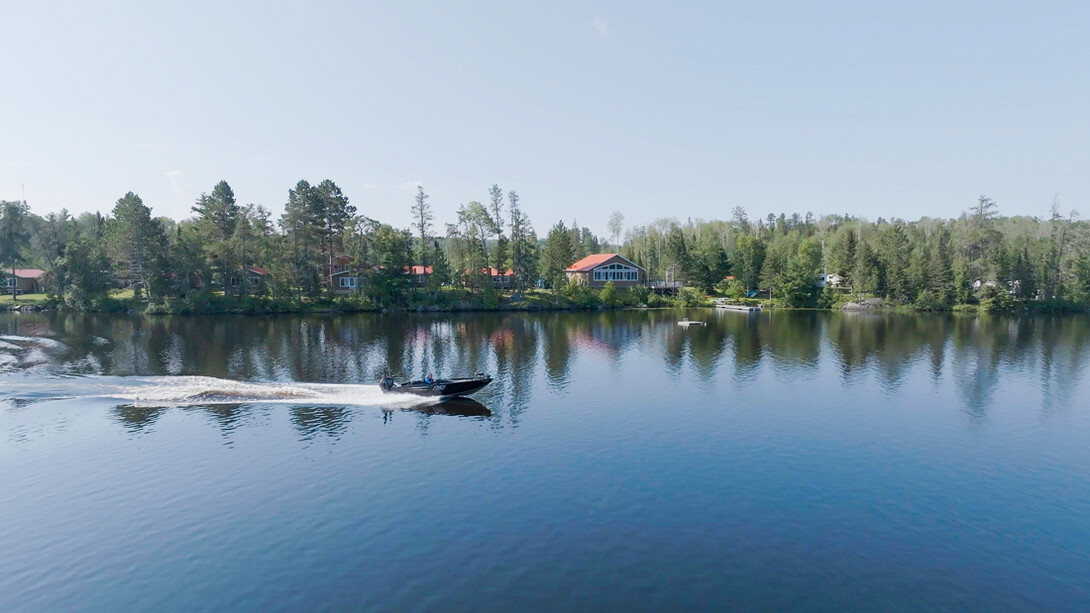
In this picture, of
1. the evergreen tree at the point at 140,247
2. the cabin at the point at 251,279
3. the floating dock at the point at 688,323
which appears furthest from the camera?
the cabin at the point at 251,279

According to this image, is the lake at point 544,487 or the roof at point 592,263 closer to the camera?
the lake at point 544,487

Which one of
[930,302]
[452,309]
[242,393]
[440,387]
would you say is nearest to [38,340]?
[242,393]

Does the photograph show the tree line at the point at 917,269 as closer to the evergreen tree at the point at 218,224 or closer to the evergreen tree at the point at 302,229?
the evergreen tree at the point at 302,229

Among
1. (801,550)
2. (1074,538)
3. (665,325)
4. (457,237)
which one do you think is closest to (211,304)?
(457,237)

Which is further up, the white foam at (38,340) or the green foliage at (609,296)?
the green foliage at (609,296)

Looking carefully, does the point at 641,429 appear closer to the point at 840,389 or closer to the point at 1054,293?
the point at 840,389

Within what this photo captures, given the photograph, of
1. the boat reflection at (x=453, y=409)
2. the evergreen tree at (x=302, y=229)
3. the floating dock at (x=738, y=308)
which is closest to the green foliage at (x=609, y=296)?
the floating dock at (x=738, y=308)

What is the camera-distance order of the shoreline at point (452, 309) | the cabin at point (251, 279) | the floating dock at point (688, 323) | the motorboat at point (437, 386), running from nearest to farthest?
the motorboat at point (437, 386), the floating dock at point (688, 323), the shoreline at point (452, 309), the cabin at point (251, 279)
